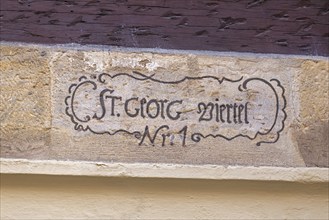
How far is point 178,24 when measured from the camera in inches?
99.3

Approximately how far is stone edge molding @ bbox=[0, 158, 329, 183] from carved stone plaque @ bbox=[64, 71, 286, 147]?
3.7 inches

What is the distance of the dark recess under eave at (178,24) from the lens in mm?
2451

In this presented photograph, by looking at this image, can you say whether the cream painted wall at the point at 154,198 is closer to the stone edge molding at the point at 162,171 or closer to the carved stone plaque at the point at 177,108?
the stone edge molding at the point at 162,171

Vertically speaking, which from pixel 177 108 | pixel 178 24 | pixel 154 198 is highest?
pixel 178 24

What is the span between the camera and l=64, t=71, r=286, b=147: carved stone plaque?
7.73ft

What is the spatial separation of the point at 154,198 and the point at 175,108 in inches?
12.4

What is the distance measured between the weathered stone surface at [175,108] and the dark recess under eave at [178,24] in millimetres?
89

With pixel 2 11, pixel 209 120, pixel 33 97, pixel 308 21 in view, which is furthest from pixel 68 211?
pixel 308 21

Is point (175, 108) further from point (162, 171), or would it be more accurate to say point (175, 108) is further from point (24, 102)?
point (24, 102)

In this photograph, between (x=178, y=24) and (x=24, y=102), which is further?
(x=178, y=24)

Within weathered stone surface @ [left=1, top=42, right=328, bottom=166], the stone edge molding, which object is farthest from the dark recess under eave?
the stone edge molding

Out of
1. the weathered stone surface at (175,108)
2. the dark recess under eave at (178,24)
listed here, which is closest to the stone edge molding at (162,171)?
the weathered stone surface at (175,108)

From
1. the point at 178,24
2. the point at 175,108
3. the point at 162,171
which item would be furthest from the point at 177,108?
the point at 178,24

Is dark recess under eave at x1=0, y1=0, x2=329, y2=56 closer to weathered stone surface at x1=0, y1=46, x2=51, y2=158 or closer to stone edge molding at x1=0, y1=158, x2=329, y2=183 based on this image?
weathered stone surface at x1=0, y1=46, x2=51, y2=158
